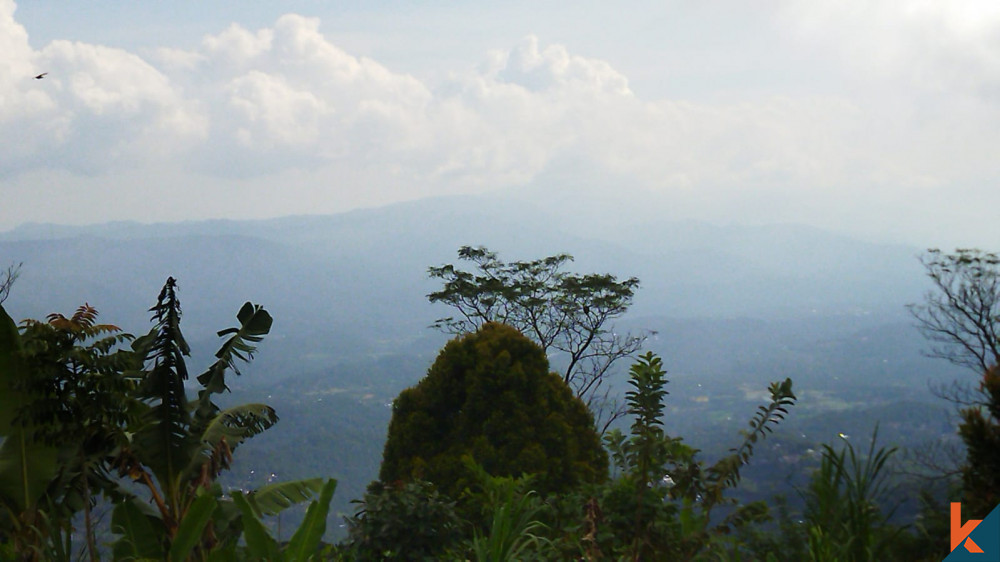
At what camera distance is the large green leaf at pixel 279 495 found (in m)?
7.30

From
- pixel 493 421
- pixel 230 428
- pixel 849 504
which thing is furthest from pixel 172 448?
pixel 849 504

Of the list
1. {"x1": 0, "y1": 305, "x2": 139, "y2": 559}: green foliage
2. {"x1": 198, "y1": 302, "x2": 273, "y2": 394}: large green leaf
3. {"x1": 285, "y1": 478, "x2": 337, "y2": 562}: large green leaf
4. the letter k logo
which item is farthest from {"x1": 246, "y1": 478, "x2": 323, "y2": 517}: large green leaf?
the letter k logo

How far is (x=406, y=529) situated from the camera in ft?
18.9

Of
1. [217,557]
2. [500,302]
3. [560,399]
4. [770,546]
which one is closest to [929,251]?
[500,302]

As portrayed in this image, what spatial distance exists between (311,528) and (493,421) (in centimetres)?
541

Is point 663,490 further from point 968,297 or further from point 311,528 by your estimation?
point 968,297

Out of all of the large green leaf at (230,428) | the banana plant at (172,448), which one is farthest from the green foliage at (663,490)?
the large green leaf at (230,428)

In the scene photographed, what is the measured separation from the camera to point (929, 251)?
75.5ft

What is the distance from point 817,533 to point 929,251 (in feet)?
74.0

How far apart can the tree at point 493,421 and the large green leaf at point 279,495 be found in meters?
2.38

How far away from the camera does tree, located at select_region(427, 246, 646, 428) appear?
72.0 ft

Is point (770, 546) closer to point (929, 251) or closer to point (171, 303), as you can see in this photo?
point (171, 303)

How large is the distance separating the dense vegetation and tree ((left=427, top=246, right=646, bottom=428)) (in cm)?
1210

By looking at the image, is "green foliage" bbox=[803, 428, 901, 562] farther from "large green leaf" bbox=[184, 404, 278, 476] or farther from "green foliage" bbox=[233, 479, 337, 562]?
"large green leaf" bbox=[184, 404, 278, 476]
